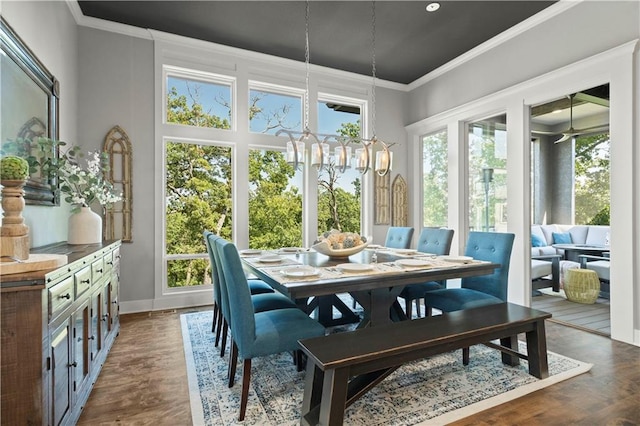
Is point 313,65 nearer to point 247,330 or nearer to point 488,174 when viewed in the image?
point 488,174

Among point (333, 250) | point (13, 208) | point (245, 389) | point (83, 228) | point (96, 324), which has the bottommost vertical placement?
point (245, 389)

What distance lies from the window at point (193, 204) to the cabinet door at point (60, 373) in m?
2.68

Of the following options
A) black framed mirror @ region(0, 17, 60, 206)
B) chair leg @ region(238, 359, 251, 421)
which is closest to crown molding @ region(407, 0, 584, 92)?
chair leg @ region(238, 359, 251, 421)

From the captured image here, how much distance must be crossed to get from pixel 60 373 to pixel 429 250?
3194mm

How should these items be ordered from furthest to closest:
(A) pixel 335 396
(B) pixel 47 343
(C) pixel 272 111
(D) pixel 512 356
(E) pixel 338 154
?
(C) pixel 272 111, (E) pixel 338 154, (D) pixel 512 356, (A) pixel 335 396, (B) pixel 47 343

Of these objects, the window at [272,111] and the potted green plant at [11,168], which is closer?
the potted green plant at [11,168]

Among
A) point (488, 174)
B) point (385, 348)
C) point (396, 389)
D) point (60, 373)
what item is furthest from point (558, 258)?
point (60, 373)

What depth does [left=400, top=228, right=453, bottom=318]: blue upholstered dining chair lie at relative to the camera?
3.31 m

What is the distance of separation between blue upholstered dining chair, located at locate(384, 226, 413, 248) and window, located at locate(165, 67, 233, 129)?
2613mm

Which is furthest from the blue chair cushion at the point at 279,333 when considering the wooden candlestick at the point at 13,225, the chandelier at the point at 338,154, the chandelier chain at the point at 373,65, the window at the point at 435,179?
the window at the point at 435,179

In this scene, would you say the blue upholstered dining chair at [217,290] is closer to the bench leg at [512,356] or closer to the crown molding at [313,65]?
the bench leg at [512,356]

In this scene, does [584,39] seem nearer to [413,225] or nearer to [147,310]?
[413,225]

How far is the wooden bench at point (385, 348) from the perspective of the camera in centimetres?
171

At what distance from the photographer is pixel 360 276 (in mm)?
2178
